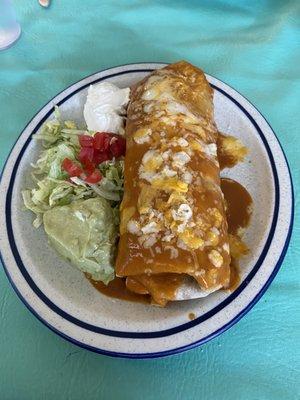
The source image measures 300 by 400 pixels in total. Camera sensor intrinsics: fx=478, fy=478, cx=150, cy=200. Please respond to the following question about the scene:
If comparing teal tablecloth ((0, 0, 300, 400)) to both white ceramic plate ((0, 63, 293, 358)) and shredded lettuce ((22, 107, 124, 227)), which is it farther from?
shredded lettuce ((22, 107, 124, 227))

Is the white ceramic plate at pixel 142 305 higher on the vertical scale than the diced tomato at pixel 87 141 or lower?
lower

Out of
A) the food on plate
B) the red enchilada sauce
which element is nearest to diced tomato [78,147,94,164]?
the food on plate

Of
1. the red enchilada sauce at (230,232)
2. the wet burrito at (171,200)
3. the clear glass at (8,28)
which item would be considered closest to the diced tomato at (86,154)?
the wet burrito at (171,200)

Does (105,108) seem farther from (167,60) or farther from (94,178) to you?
(167,60)

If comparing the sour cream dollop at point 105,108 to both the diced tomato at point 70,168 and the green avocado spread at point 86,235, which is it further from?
the green avocado spread at point 86,235

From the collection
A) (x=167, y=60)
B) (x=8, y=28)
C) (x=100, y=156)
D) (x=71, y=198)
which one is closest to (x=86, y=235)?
(x=71, y=198)
